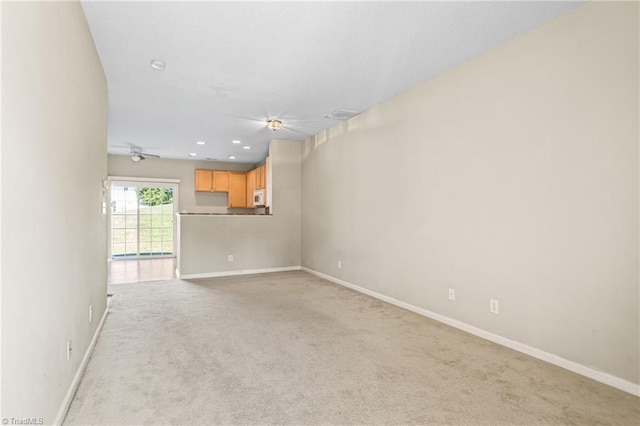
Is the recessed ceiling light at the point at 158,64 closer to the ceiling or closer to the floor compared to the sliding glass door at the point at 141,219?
closer to the ceiling

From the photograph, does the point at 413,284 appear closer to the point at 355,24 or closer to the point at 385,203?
the point at 385,203

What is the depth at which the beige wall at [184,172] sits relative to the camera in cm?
796

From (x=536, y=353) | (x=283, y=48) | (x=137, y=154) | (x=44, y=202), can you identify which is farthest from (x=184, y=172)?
(x=536, y=353)

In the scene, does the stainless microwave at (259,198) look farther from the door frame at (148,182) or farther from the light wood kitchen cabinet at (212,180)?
the door frame at (148,182)

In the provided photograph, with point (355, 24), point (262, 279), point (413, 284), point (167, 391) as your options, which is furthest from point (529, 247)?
point (262, 279)

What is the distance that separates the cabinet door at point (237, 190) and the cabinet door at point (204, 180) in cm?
52

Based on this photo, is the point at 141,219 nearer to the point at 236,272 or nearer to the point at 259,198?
the point at 259,198

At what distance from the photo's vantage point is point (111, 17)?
2453 mm

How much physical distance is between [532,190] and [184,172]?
8.03 meters

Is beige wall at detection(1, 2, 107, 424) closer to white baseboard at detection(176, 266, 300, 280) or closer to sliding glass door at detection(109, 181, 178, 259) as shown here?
white baseboard at detection(176, 266, 300, 280)

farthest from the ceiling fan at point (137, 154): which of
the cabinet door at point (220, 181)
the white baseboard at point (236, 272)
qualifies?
the white baseboard at point (236, 272)

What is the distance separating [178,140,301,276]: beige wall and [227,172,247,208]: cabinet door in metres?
2.77

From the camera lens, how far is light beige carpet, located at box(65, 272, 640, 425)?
1.83 meters

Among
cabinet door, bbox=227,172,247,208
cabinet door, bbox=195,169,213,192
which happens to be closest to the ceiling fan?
cabinet door, bbox=195,169,213,192
